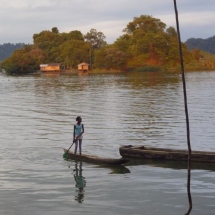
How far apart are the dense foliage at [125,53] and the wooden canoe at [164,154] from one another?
370 ft

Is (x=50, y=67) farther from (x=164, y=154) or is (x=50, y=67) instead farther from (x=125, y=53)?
(x=164, y=154)

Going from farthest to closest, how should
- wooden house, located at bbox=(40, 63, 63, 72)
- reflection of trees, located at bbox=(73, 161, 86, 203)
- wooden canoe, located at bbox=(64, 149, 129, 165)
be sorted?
A: wooden house, located at bbox=(40, 63, 63, 72) → wooden canoe, located at bbox=(64, 149, 129, 165) → reflection of trees, located at bbox=(73, 161, 86, 203)

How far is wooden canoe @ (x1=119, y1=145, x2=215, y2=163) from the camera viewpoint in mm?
16469

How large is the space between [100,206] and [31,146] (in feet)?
32.0

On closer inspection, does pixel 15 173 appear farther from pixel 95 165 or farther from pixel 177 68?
pixel 177 68

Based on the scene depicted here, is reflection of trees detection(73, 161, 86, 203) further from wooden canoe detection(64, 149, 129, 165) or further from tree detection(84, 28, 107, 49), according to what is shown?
tree detection(84, 28, 107, 49)

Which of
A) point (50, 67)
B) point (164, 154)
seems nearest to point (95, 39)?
point (50, 67)

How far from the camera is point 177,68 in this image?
13225 cm

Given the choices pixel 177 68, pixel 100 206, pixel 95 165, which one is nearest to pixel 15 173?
pixel 95 165

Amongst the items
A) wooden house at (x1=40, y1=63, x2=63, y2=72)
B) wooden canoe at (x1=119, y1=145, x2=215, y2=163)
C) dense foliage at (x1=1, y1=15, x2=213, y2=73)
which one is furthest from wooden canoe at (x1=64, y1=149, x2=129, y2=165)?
wooden house at (x1=40, y1=63, x2=63, y2=72)

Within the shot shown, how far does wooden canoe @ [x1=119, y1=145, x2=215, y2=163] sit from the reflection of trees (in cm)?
205

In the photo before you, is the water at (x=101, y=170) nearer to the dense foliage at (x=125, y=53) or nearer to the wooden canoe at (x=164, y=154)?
the wooden canoe at (x=164, y=154)

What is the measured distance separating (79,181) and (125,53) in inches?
4895

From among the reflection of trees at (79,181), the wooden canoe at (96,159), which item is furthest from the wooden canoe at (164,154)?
the reflection of trees at (79,181)
